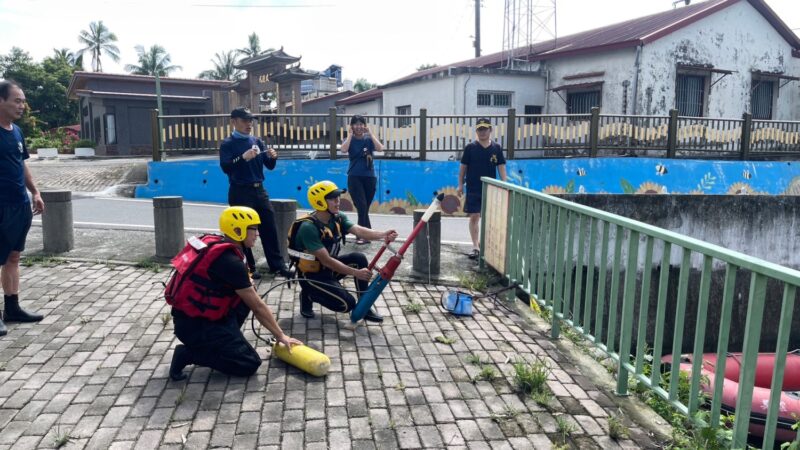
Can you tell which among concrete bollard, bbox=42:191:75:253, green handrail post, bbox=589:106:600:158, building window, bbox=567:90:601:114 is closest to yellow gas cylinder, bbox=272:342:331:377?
concrete bollard, bbox=42:191:75:253

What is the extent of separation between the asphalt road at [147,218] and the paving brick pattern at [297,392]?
391cm

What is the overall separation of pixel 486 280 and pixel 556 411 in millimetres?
3011

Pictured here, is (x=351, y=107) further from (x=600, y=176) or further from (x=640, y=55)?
(x=600, y=176)

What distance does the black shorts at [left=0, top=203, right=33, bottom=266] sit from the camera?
15.7 ft

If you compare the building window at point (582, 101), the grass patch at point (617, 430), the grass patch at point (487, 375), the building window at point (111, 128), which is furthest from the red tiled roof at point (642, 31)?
the grass patch at point (617, 430)

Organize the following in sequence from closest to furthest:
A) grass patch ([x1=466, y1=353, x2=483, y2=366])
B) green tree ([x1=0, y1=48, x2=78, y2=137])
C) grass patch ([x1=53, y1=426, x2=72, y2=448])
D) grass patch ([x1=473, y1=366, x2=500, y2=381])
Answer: grass patch ([x1=53, y1=426, x2=72, y2=448]) < grass patch ([x1=473, y1=366, x2=500, y2=381]) < grass patch ([x1=466, y1=353, x2=483, y2=366]) < green tree ([x1=0, y1=48, x2=78, y2=137])

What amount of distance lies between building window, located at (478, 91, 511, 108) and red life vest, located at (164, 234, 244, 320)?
16.1m

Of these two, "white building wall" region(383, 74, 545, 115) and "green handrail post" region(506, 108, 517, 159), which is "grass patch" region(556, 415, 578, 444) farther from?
"white building wall" region(383, 74, 545, 115)

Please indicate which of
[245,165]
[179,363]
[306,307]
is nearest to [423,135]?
[245,165]

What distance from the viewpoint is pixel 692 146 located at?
50.5 ft

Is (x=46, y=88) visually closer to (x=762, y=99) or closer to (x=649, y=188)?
(x=649, y=188)

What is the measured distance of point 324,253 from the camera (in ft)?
16.2

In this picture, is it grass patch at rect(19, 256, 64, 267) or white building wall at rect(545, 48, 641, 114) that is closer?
grass patch at rect(19, 256, 64, 267)

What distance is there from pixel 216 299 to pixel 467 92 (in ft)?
52.1
